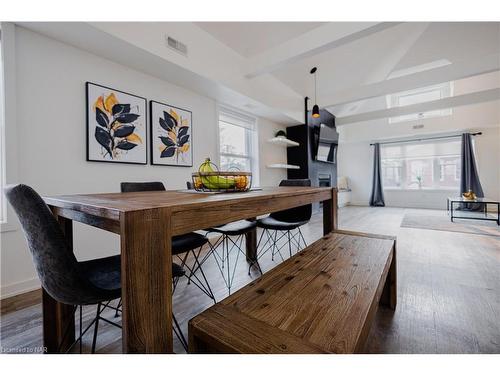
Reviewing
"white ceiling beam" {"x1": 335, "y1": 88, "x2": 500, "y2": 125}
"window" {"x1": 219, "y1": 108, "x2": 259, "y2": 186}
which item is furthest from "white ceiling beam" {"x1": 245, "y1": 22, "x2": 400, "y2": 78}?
"white ceiling beam" {"x1": 335, "y1": 88, "x2": 500, "y2": 125}

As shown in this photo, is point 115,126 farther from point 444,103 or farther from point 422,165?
point 422,165

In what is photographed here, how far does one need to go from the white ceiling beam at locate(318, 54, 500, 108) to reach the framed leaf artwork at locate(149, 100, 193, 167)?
3.34 metres

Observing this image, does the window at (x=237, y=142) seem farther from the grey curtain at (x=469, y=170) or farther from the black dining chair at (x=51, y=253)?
the grey curtain at (x=469, y=170)

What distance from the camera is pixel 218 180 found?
1.25 m

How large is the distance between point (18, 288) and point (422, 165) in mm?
9403

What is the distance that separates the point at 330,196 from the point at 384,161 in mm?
7152

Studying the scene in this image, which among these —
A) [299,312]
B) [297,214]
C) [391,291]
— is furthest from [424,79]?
[299,312]

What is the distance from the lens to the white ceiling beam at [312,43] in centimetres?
253

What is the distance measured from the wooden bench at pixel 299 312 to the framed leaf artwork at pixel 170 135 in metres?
2.28

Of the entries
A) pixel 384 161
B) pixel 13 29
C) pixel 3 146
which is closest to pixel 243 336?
pixel 3 146

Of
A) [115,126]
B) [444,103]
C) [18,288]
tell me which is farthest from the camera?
[444,103]

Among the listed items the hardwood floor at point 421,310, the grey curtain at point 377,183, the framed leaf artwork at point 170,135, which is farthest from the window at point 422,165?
the framed leaf artwork at point 170,135

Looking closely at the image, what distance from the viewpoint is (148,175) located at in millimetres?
2787
